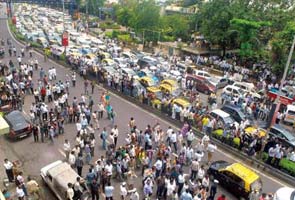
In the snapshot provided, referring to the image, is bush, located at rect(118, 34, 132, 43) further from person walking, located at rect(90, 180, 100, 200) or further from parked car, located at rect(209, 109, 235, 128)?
person walking, located at rect(90, 180, 100, 200)

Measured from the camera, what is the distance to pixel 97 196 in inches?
522

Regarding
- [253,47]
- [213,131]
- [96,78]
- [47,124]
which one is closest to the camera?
[47,124]

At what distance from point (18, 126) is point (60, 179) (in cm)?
648

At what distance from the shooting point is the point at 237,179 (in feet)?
45.7

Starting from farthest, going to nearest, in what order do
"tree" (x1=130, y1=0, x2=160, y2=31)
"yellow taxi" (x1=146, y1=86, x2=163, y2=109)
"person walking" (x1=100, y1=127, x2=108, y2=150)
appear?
"tree" (x1=130, y1=0, x2=160, y2=31), "yellow taxi" (x1=146, y1=86, x2=163, y2=109), "person walking" (x1=100, y1=127, x2=108, y2=150)

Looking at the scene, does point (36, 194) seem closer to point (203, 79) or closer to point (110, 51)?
point (203, 79)

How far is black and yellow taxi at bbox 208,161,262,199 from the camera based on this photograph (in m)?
13.6

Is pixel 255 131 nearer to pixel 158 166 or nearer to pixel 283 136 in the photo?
pixel 283 136

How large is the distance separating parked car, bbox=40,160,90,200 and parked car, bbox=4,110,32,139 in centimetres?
479

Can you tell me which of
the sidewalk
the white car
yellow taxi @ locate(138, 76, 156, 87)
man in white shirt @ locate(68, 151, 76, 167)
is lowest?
the sidewalk

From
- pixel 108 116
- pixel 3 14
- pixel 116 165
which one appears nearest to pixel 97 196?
pixel 116 165

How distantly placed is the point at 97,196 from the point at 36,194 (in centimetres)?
254

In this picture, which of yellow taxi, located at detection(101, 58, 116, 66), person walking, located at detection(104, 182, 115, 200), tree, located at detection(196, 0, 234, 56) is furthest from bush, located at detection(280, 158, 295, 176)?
tree, located at detection(196, 0, 234, 56)

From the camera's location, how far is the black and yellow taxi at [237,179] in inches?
535
